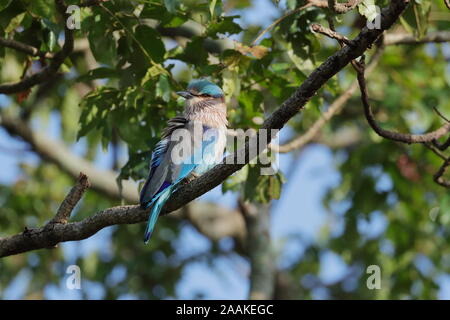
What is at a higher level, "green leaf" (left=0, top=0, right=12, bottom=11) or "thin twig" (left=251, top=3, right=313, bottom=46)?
"thin twig" (left=251, top=3, right=313, bottom=46)

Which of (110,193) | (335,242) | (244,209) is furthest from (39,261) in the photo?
(335,242)

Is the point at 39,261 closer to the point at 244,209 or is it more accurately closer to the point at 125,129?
the point at 244,209

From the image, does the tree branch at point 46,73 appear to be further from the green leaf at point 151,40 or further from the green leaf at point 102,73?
the green leaf at point 151,40

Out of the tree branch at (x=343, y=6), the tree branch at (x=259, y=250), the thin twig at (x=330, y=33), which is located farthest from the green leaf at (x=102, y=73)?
the tree branch at (x=259, y=250)

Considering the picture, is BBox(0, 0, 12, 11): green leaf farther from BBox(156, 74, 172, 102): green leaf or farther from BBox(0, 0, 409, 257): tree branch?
BBox(0, 0, 409, 257): tree branch

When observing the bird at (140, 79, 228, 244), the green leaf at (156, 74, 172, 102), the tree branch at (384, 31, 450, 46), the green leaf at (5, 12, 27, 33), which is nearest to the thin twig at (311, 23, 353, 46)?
the bird at (140, 79, 228, 244)

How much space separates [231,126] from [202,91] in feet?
2.04

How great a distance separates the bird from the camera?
568cm

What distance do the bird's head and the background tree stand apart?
0.09 m

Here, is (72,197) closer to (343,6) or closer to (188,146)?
(188,146)
